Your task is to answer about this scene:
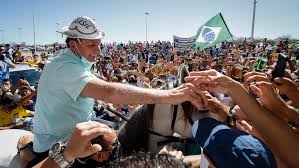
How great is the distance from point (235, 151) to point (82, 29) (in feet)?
6.27

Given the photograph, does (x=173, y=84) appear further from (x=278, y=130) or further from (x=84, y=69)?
(x=278, y=130)

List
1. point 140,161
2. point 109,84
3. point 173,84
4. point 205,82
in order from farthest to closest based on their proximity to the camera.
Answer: point 173,84
point 109,84
point 205,82
point 140,161

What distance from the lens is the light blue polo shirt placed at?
103 inches

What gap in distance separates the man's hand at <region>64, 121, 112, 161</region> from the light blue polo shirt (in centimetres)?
93

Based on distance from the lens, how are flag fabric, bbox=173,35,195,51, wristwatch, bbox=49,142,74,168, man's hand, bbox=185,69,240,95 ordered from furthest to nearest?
1. flag fabric, bbox=173,35,195,51
2. man's hand, bbox=185,69,240,95
3. wristwatch, bbox=49,142,74,168

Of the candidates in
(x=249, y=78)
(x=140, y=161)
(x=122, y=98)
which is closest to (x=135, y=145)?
(x=122, y=98)

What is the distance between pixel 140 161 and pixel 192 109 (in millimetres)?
1407

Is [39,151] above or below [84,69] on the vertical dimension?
below

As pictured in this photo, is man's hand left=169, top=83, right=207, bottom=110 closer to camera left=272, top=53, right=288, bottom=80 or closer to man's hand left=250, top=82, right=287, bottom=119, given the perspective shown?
man's hand left=250, top=82, right=287, bottom=119

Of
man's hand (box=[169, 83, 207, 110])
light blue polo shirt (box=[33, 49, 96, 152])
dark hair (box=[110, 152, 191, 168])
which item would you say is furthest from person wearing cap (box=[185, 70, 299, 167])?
light blue polo shirt (box=[33, 49, 96, 152])

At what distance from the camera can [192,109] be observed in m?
2.76

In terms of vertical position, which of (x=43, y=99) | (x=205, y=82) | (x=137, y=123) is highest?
(x=205, y=82)

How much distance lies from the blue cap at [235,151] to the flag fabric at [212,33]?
40.4ft

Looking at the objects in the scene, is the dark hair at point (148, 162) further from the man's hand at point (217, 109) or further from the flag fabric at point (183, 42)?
the flag fabric at point (183, 42)
